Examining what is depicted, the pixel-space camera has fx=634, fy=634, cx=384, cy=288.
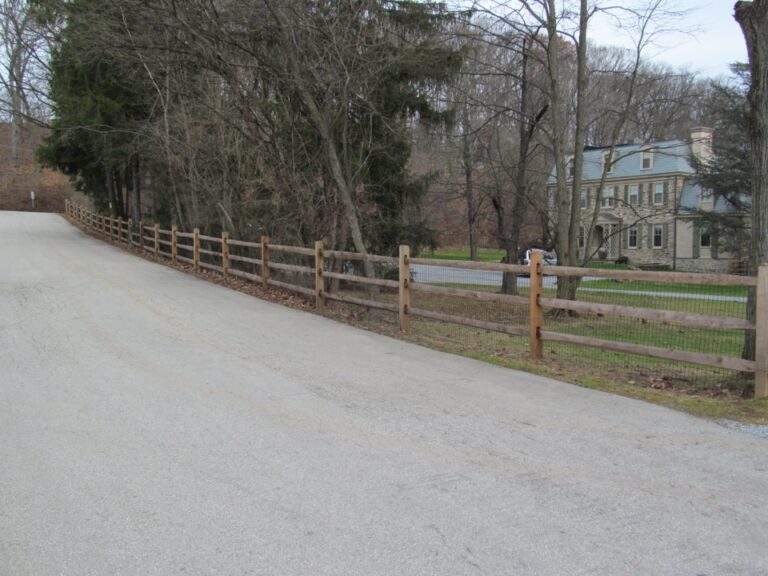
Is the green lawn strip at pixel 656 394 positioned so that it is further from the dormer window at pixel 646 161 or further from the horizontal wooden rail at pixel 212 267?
the dormer window at pixel 646 161

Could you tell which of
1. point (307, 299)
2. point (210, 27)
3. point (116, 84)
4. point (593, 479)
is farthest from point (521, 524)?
point (116, 84)

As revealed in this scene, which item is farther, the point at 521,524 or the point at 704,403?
the point at 704,403

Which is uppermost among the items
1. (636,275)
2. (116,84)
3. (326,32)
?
(116,84)

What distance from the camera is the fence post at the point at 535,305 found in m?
7.93

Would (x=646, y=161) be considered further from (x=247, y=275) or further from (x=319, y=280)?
(x=319, y=280)

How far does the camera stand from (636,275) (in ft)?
22.1

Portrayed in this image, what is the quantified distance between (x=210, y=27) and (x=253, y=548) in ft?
37.8

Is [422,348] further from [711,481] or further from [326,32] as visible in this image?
[326,32]

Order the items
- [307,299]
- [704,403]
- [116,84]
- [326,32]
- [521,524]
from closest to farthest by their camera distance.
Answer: [521,524] → [704,403] → [326,32] → [307,299] → [116,84]

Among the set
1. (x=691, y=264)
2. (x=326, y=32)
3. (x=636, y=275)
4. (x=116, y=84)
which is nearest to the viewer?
(x=636, y=275)

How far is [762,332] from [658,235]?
41.8m

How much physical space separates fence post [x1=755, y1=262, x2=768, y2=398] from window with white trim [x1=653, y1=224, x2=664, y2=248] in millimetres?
41087

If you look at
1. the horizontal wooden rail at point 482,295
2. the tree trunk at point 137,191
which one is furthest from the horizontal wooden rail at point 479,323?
the tree trunk at point 137,191

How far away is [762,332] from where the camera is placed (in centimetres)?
587
